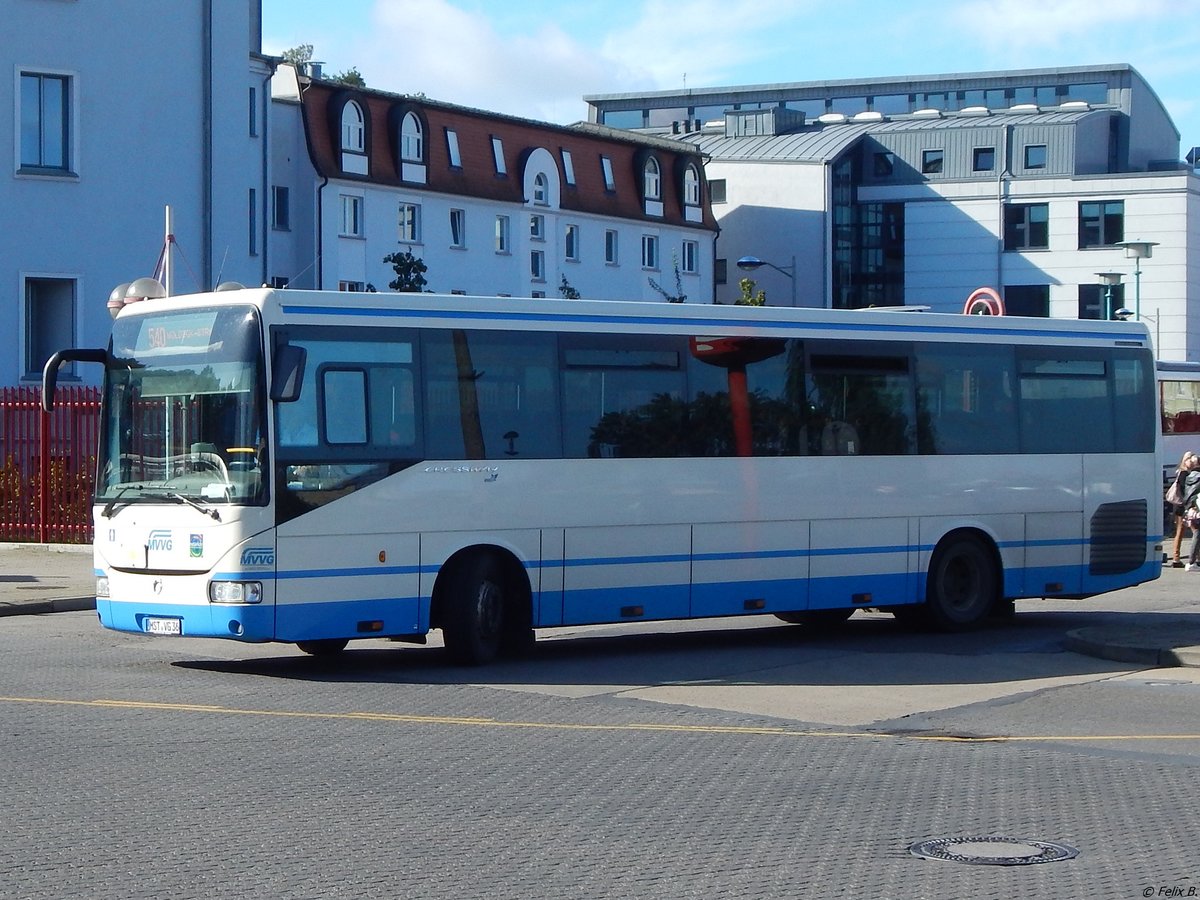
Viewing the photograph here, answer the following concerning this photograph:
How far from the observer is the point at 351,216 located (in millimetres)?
62969

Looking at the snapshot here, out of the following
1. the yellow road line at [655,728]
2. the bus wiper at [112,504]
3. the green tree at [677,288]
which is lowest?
the yellow road line at [655,728]

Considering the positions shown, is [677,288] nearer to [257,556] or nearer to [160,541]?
[160,541]

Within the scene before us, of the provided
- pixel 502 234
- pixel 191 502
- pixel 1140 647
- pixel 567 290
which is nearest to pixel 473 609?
pixel 191 502

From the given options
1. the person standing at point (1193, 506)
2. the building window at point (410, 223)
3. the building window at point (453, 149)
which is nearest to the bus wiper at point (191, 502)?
the person standing at point (1193, 506)

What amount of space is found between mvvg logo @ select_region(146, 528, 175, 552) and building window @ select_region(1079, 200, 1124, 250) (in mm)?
73353

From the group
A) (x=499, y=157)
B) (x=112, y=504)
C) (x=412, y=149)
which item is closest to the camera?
(x=112, y=504)

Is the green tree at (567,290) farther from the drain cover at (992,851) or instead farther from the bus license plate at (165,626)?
the drain cover at (992,851)

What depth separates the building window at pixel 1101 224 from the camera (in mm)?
81312

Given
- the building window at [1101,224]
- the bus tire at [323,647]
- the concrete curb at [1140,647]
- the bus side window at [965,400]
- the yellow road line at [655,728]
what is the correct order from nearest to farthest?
the yellow road line at [655,728]
the concrete curb at [1140,647]
the bus tire at [323,647]
the bus side window at [965,400]
the building window at [1101,224]

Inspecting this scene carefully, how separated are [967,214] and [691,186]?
45.2ft

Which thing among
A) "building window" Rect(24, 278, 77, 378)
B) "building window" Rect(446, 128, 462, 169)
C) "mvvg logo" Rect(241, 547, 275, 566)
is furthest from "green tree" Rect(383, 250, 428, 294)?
"mvvg logo" Rect(241, 547, 275, 566)

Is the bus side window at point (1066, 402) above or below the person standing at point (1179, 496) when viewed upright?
above

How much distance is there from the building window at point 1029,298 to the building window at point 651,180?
17.8 meters

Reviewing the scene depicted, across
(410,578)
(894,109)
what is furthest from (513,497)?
(894,109)
